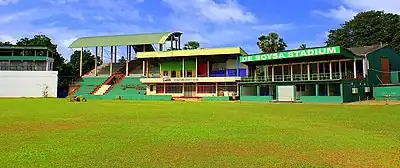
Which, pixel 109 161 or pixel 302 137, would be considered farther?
pixel 302 137

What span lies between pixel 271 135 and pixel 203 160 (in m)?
3.38

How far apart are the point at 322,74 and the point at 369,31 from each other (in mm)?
16314

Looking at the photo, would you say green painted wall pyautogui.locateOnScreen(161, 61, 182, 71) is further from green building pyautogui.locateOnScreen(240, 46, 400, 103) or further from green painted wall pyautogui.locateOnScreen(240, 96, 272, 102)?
green painted wall pyautogui.locateOnScreen(240, 96, 272, 102)

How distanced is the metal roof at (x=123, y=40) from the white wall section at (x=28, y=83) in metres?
6.95

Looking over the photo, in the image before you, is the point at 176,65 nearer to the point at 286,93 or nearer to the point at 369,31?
the point at 286,93

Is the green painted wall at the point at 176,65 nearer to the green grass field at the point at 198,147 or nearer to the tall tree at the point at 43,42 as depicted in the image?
the tall tree at the point at 43,42

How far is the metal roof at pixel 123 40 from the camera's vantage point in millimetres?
48094

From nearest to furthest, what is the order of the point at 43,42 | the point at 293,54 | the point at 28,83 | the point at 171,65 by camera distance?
the point at 293,54 < the point at 171,65 < the point at 28,83 < the point at 43,42

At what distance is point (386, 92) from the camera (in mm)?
29656

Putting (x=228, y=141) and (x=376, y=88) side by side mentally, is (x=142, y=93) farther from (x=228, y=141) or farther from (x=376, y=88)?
(x=228, y=141)

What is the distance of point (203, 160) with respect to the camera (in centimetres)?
552

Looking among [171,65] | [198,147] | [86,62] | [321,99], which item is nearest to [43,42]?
[86,62]

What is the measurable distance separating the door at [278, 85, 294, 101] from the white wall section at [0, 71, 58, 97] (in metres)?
32.6

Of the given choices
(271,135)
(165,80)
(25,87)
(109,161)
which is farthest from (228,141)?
(25,87)
